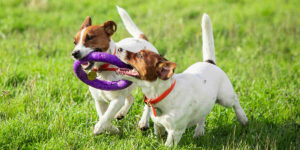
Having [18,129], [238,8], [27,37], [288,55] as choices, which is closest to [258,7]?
[238,8]

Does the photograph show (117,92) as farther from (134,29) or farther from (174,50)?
(174,50)

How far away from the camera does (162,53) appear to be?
820cm

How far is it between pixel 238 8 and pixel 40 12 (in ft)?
20.3

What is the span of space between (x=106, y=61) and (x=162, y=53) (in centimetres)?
408

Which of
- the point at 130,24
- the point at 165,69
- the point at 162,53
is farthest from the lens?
the point at 162,53

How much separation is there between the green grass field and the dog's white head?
86cm

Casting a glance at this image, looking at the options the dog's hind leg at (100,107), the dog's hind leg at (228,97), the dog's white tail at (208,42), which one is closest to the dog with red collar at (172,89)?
the dog's hind leg at (228,97)

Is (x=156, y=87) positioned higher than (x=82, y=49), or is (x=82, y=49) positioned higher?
(x=82, y=49)

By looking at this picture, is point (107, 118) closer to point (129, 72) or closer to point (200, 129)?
point (129, 72)

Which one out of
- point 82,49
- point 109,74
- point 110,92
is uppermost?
point 82,49

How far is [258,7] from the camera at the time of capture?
11523 millimetres

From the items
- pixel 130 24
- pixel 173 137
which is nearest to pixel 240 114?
pixel 173 137

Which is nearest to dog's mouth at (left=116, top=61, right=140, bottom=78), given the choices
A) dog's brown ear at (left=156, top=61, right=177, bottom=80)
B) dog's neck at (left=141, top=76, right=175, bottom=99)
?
dog's neck at (left=141, top=76, right=175, bottom=99)

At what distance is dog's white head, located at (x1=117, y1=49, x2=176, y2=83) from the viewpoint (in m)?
3.96
